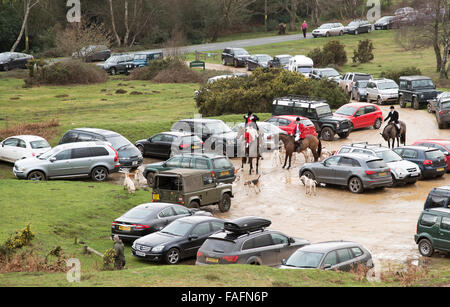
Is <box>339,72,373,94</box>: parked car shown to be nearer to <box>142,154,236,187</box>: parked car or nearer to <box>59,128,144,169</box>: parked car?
<box>59,128,144,169</box>: parked car

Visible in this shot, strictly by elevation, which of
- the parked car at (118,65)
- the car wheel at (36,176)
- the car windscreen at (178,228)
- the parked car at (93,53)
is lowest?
the car windscreen at (178,228)

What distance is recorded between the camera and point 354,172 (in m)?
28.2

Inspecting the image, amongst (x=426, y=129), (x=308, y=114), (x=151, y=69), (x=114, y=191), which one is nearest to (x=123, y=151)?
(x=114, y=191)

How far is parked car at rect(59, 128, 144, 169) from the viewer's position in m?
31.4

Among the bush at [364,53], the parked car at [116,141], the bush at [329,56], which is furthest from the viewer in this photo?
the bush at [364,53]

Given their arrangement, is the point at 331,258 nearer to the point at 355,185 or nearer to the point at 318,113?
the point at 355,185

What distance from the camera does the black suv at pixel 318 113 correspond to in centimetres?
3828

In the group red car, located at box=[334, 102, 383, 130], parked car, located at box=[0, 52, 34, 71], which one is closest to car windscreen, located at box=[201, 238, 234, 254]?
red car, located at box=[334, 102, 383, 130]

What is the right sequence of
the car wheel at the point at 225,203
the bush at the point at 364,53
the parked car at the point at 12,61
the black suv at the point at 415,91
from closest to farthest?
1. the car wheel at the point at 225,203
2. the black suv at the point at 415,91
3. the parked car at the point at 12,61
4. the bush at the point at 364,53

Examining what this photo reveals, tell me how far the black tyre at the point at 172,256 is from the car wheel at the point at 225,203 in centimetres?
615

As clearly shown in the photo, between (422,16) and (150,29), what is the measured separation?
37160 mm

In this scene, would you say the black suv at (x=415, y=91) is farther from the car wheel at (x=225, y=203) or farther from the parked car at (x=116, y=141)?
the car wheel at (x=225, y=203)

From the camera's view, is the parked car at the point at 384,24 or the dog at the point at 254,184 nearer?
the dog at the point at 254,184

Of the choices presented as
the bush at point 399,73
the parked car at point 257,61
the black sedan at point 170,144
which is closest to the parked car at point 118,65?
the parked car at point 257,61
